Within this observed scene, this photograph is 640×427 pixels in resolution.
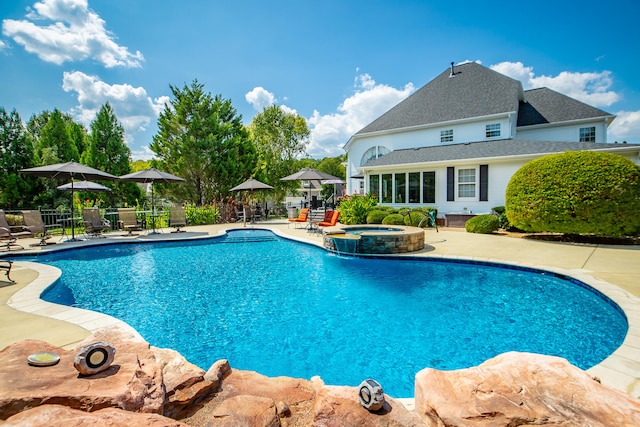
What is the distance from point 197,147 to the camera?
67.4 feet

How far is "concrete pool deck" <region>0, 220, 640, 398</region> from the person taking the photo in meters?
3.34

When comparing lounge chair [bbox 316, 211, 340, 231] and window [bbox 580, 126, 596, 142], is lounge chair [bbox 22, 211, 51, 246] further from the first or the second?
window [bbox 580, 126, 596, 142]

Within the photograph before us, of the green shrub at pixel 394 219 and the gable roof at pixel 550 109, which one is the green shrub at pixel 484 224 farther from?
the gable roof at pixel 550 109

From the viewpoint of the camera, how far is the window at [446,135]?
1928 centimetres

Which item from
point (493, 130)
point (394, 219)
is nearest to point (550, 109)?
point (493, 130)

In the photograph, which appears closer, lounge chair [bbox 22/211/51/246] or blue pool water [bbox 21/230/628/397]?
blue pool water [bbox 21/230/628/397]

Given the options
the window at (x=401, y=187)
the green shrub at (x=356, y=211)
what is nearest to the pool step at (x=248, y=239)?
the green shrub at (x=356, y=211)

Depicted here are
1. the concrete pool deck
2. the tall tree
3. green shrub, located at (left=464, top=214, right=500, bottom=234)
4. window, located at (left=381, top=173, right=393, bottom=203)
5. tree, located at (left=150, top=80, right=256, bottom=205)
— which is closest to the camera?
the concrete pool deck

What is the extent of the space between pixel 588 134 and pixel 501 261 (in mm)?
16321

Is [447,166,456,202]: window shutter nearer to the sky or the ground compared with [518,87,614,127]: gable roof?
nearer to the ground

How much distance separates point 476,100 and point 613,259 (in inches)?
568

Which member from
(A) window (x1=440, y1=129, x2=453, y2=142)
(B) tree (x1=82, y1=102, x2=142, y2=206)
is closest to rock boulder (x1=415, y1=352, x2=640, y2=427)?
(A) window (x1=440, y1=129, x2=453, y2=142)

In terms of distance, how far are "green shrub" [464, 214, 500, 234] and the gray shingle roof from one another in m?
3.46

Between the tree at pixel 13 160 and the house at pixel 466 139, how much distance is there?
2052cm
